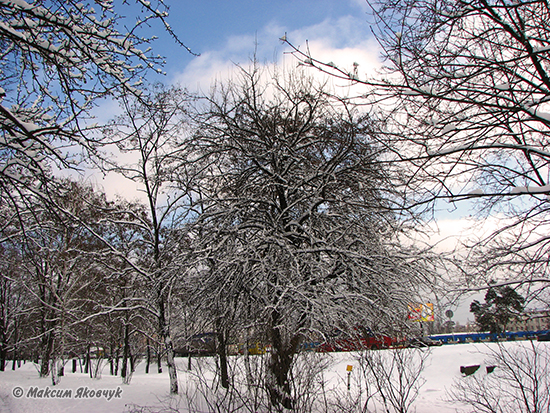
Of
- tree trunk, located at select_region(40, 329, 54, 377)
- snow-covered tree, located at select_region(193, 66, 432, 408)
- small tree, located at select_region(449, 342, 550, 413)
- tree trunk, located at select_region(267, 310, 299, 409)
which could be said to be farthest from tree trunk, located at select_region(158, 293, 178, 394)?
tree trunk, located at select_region(40, 329, 54, 377)

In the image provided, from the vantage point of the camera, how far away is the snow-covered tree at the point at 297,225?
721 centimetres

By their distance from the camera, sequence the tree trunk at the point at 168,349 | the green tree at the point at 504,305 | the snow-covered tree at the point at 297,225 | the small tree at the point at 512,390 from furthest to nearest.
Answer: the tree trunk at the point at 168,349
the snow-covered tree at the point at 297,225
the small tree at the point at 512,390
the green tree at the point at 504,305

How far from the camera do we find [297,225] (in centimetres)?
801

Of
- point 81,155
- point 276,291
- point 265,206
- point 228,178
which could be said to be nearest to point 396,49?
point 81,155

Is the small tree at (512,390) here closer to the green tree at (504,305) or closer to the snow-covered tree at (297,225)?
the green tree at (504,305)

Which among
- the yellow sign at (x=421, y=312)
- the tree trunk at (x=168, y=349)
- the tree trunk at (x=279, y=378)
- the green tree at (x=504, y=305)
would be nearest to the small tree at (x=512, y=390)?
the green tree at (x=504, y=305)

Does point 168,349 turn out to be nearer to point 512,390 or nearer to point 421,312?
point 421,312

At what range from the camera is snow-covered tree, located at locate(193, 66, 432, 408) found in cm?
721

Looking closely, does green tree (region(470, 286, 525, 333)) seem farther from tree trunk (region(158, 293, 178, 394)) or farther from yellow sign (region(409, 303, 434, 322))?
tree trunk (region(158, 293, 178, 394))

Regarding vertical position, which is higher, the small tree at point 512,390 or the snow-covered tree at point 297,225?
the snow-covered tree at point 297,225

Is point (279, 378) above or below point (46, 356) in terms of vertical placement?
above

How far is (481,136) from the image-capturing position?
4.08 m

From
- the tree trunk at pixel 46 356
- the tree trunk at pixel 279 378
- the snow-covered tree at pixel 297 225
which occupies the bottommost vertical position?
the tree trunk at pixel 46 356

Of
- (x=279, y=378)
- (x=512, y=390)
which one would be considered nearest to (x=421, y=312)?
(x=279, y=378)
